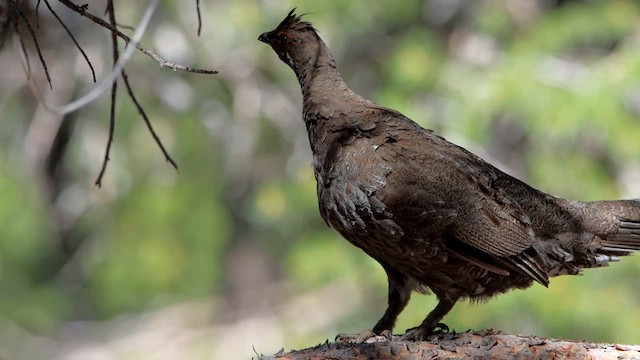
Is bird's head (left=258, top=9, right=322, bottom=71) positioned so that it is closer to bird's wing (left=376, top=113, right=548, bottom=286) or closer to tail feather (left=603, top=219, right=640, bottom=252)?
Result: bird's wing (left=376, top=113, right=548, bottom=286)

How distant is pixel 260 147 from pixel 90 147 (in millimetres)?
2063

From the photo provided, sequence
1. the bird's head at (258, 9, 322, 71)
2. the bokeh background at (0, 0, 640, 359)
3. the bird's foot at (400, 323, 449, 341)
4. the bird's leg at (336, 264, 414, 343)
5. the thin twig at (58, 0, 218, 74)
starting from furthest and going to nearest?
the bokeh background at (0, 0, 640, 359) → the bird's head at (258, 9, 322, 71) → the bird's leg at (336, 264, 414, 343) → the bird's foot at (400, 323, 449, 341) → the thin twig at (58, 0, 218, 74)

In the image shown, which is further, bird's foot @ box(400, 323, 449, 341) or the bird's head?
the bird's head

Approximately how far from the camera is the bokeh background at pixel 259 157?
8.02 meters

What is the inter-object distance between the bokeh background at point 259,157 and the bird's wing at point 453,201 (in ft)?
10.1

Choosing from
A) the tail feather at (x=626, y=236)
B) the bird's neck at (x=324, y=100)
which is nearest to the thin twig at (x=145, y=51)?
the bird's neck at (x=324, y=100)

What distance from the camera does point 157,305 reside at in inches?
481

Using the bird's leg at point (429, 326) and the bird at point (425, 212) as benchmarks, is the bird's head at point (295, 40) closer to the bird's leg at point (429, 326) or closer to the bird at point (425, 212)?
the bird at point (425, 212)

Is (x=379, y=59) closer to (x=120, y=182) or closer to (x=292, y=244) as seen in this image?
(x=292, y=244)

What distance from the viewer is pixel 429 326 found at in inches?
171

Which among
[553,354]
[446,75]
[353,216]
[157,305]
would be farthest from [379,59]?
[553,354]

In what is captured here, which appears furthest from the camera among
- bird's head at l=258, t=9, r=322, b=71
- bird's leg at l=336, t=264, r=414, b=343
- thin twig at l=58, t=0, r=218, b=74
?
bird's head at l=258, t=9, r=322, b=71

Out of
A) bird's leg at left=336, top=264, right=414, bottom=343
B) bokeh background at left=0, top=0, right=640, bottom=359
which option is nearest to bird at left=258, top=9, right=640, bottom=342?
bird's leg at left=336, top=264, right=414, bottom=343

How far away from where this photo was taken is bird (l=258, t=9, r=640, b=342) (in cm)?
428
